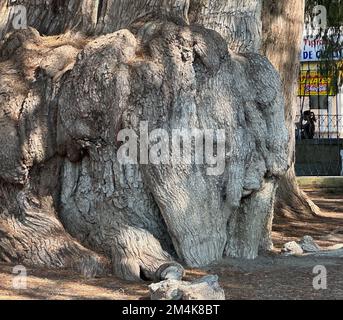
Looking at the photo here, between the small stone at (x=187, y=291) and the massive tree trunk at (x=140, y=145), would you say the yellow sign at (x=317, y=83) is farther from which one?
the small stone at (x=187, y=291)

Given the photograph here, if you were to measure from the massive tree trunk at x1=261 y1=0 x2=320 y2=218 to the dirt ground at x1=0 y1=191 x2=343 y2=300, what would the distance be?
4377 mm

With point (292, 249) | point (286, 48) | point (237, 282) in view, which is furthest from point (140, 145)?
point (286, 48)

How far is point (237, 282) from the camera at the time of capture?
24.2 feet

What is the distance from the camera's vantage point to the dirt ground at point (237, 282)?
22.5 ft

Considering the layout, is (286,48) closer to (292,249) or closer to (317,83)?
(292,249)

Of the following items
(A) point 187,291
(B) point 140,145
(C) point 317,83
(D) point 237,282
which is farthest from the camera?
(C) point 317,83

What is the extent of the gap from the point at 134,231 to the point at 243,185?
3.86 ft

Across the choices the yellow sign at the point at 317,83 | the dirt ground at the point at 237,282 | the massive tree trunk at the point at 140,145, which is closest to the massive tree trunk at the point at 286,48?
the dirt ground at the point at 237,282

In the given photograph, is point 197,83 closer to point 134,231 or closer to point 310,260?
point 134,231

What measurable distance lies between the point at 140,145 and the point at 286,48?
19.6 feet

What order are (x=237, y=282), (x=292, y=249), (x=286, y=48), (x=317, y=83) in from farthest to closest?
(x=317, y=83) → (x=286, y=48) → (x=292, y=249) → (x=237, y=282)

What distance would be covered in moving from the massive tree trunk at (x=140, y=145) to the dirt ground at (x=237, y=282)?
0.20 meters

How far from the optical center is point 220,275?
25.0ft

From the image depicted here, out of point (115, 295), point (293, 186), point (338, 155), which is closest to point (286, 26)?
point (293, 186)
